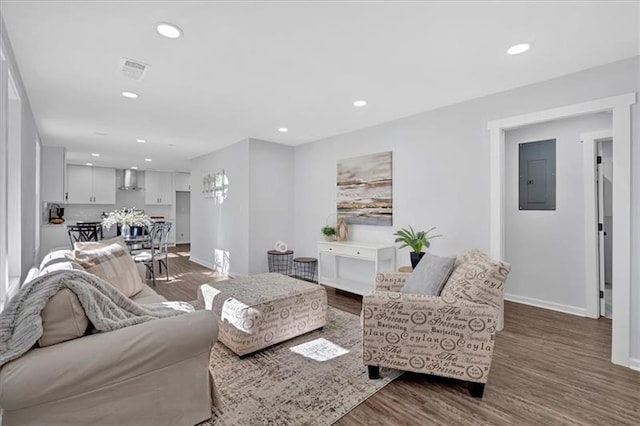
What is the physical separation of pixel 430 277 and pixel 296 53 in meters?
2.04

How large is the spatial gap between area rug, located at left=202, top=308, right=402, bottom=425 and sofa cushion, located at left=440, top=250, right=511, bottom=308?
2.64ft

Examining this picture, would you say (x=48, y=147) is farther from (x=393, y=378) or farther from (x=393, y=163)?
(x=393, y=378)

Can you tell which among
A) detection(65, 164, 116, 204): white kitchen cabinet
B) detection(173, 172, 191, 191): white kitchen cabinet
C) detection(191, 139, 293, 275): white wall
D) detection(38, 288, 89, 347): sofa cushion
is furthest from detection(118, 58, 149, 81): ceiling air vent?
detection(173, 172, 191, 191): white kitchen cabinet

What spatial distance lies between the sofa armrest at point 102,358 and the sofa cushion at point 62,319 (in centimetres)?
4

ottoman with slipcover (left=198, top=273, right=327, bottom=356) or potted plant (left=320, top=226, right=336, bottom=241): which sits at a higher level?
potted plant (left=320, top=226, right=336, bottom=241)

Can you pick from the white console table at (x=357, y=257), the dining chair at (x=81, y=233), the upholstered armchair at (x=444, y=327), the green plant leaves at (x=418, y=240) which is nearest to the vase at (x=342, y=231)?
the white console table at (x=357, y=257)

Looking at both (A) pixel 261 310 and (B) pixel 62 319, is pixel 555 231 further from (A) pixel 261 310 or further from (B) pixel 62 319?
(B) pixel 62 319

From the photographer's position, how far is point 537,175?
3.92 metres

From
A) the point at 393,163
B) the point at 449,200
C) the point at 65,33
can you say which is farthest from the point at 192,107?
the point at 449,200

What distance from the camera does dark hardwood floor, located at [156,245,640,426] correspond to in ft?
5.98

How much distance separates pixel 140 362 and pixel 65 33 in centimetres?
227

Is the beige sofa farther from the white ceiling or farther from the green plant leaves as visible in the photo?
Answer: the green plant leaves

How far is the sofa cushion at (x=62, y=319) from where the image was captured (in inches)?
51.6

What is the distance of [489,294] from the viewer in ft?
6.58
